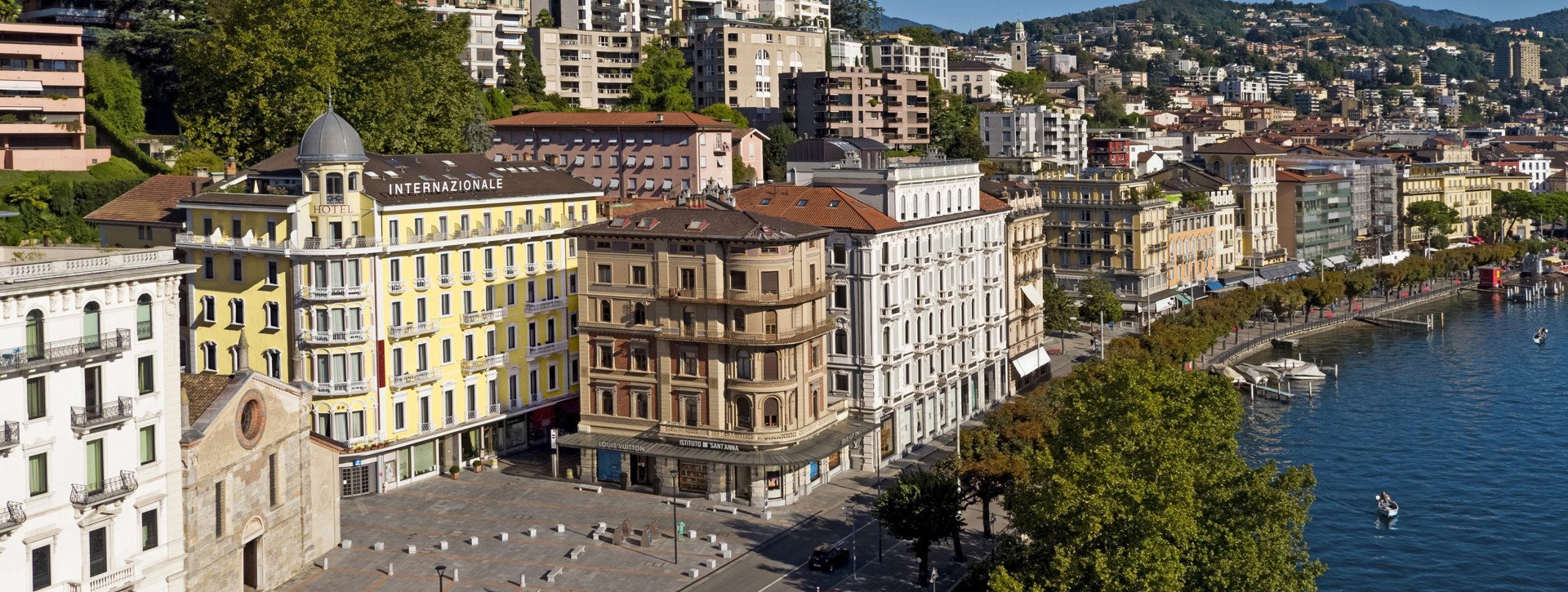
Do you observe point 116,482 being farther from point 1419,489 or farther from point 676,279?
point 1419,489

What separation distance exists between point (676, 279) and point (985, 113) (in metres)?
125

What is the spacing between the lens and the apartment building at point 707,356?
72688 mm

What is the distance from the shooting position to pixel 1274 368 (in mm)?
116875

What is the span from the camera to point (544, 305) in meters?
83.9

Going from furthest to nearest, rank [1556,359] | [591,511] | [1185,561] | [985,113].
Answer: [985,113] < [1556,359] < [591,511] < [1185,561]

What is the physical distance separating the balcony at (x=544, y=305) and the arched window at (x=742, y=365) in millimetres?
14449

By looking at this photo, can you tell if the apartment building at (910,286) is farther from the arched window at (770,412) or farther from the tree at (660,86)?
the tree at (660,86)

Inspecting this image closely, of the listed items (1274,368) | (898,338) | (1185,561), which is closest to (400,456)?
(898,338)

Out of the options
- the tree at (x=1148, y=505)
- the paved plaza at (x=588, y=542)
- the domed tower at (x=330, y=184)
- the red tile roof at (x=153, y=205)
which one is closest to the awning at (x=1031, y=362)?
the paved plaza at (x=588, y=542)

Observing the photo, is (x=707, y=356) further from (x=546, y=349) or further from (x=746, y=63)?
(x=746, y=63)

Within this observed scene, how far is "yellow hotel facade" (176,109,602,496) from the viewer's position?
74125 millimetres

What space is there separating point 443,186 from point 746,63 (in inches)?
3937

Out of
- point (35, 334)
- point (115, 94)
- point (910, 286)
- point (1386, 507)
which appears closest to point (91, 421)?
point (35, 334)

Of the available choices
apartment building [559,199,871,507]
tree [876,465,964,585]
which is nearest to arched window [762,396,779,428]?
apartment building [559,199,871,507]
